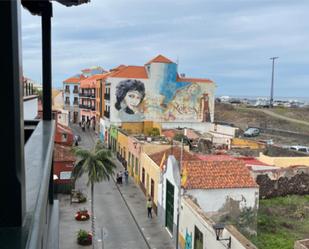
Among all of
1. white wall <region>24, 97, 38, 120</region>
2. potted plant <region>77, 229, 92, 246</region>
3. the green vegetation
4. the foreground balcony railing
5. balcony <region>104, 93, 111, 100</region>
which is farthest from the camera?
balcony <region>104, 93, 111, 100</region>

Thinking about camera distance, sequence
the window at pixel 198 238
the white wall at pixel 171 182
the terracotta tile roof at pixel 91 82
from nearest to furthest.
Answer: the window at pixel 198 238 → the white wall at pixel 171 182 → the terracotta tile roof at pixel 91 82

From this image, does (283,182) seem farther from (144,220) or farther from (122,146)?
(122,146)

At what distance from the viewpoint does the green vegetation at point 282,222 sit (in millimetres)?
18156

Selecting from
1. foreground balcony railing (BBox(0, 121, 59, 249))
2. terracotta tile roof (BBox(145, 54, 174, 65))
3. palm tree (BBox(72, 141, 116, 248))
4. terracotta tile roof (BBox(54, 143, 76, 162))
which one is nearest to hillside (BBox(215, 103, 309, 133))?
terracotta tile roof (BBox(145, 54, 174, 65))

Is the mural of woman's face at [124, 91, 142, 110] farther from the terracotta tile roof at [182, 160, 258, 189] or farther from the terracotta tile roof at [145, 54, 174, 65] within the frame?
the terracotta tile roof at [182, 160, 258, 189]

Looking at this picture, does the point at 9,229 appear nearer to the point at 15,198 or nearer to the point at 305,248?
the point at 15,198

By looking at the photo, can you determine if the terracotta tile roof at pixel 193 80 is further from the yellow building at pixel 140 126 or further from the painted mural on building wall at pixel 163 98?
the yellow building at pixel 140 126

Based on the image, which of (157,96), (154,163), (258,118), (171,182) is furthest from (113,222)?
(258,118)

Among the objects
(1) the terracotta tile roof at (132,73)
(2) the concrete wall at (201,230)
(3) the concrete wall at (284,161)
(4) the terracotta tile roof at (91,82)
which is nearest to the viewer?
(2) the concrete wall at (201,230)

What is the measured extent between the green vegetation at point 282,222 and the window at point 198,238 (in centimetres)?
365

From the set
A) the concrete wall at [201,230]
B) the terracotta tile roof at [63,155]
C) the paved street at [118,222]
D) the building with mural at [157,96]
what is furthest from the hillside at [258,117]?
the concrete wall at [201,230]

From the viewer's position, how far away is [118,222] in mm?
22188

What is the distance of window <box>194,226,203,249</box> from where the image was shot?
14.7 m

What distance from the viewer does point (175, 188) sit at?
61.5 feet
